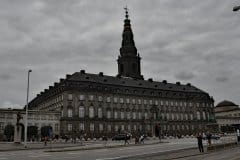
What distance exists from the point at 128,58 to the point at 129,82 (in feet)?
44.8

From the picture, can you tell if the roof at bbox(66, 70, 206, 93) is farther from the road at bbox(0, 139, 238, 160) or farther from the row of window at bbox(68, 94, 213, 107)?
the road at bbox(0, 139, 238, 160)

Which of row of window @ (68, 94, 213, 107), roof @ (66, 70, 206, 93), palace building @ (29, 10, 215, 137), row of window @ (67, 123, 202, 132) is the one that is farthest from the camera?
roof @ (66, 70, 206, 93)

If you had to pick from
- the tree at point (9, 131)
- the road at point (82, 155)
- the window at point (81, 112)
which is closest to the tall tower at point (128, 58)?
the window at point (81, 112)

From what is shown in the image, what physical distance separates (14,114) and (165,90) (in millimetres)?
59524

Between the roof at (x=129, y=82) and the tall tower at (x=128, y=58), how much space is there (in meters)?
5.87

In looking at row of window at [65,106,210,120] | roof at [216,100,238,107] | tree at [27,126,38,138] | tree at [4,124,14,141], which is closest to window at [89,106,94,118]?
row of window at [65,106,210,120]

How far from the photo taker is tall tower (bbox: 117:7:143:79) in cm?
12450

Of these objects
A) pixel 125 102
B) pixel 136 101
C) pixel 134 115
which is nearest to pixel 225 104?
pixel 136 101

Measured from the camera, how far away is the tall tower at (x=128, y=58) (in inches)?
4902

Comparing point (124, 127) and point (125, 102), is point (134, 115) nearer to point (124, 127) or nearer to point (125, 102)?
point (125, 102)

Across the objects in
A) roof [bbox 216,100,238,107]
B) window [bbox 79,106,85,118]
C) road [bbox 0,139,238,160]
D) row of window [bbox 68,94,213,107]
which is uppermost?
roof [bbox 216,100,238,107]

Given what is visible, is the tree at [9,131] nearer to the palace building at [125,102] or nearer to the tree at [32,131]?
the tree at [32,131]

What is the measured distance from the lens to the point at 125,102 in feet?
355

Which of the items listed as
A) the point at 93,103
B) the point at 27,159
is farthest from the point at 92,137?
the point at 27,159
